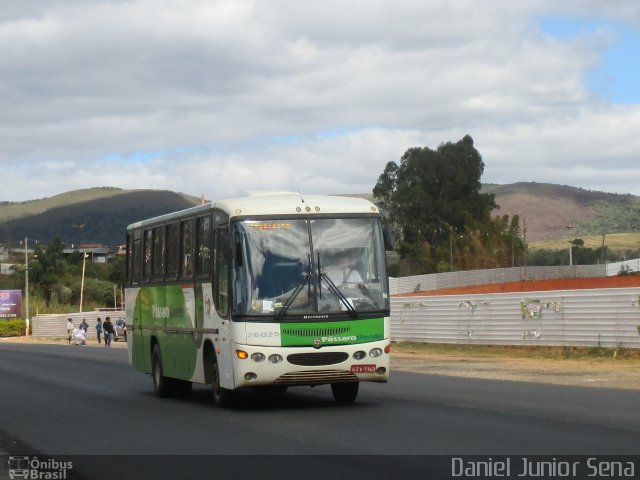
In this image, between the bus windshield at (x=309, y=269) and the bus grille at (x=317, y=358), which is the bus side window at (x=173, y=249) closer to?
the bus windshield at (x=309, y=269)

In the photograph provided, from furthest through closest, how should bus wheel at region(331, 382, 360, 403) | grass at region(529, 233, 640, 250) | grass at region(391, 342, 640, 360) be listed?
grass at region(529, 233, 640, 250)
grass at region(391, 342, 640, 360)
bus wheel at region(331, 382, 360, 403)

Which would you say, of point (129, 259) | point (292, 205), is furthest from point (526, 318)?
point (292, 205)

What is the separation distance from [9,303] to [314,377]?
9738 cm

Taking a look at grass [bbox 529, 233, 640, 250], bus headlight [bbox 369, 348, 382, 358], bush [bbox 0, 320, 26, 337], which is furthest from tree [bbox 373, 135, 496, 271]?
Answer: bus headlight [bbox 369, 348, 382, 358]

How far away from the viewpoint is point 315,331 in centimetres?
1655

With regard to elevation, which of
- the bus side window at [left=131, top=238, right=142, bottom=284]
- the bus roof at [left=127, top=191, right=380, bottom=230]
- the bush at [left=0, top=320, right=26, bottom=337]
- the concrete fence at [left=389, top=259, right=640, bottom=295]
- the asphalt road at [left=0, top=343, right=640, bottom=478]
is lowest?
the bush at [left=0, top=320, right=26, bottom=337]

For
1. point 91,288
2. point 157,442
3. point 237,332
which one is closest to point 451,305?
point 237,332

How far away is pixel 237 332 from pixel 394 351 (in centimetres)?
2315

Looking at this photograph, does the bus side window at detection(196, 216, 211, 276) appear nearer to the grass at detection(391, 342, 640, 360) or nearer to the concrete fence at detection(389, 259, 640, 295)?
the grass at detection(391, 342, 640, 360)

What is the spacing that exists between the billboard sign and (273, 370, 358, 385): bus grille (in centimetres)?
9683

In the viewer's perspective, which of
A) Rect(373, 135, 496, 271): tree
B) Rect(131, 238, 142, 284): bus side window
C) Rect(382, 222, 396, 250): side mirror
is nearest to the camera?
Rect(382, 222, 396, 250): side mirror

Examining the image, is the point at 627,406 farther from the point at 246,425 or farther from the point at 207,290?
the point at 207,290

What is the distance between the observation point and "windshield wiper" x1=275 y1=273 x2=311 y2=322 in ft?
54.1
